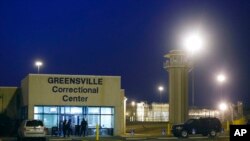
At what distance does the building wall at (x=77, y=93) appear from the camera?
4534 cm

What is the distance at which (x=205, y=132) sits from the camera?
42250 mm

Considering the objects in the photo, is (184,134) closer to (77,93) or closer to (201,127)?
(201,127)

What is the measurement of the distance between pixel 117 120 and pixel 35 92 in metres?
7.68

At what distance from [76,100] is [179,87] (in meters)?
20.7

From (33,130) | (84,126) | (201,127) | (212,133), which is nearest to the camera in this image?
(33,130)

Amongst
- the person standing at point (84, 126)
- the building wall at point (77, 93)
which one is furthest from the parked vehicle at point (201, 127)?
the person standing at point (84, 126)

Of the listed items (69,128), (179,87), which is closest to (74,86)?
(69,128)

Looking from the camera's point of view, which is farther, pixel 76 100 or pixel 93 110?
pixel 93 110

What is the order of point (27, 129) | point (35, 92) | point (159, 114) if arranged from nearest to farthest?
point (27, 129)
point (35, 92)
point (159, 114)

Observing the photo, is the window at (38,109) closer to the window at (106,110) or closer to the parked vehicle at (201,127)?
the window at (106,110)

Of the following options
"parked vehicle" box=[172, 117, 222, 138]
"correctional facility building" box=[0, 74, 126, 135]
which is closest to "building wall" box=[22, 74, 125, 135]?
"correctional facility building" box=[0, 74, 126, 135]

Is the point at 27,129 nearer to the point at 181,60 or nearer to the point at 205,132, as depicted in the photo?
the point at 205,132

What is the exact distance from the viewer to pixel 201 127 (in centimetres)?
4219

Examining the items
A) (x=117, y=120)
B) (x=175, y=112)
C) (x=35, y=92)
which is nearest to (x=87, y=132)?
(x=117, y=120)
